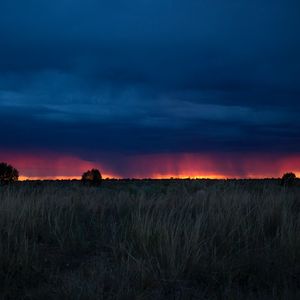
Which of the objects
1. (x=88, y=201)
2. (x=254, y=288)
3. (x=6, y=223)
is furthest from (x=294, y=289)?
(x=88, y=201)

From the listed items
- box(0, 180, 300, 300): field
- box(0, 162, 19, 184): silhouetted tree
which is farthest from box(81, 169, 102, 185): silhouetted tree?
box(0, 180, 300, 300): field

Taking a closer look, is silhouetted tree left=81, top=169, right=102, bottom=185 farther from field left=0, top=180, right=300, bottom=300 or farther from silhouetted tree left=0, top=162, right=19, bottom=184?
field left=0, top=180, right=300, bottom=300

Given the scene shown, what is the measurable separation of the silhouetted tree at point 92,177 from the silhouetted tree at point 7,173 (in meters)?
5.66

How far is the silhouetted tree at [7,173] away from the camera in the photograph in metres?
29.1

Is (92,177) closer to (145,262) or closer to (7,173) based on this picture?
(7,173)

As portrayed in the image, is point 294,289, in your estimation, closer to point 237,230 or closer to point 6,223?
point 237,230

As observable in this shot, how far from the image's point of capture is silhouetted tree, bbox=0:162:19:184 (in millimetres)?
29094

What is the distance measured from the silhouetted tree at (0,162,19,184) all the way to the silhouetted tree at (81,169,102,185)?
566 centimetres

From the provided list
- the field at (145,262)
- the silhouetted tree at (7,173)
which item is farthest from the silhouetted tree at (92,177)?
the field at (145,262)

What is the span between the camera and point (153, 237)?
7480mm

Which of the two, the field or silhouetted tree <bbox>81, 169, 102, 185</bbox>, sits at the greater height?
silhouetted tree <bbox>81, 169, 102, 185</bbox>

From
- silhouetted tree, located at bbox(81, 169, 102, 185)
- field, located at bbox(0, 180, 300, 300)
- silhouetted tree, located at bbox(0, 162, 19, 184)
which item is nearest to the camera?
field, located at bbox(0, 180, 300, 300)

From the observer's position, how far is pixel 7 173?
29.4m

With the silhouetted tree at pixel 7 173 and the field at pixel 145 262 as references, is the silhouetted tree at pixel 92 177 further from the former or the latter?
Result: the field at pixel 145 262
